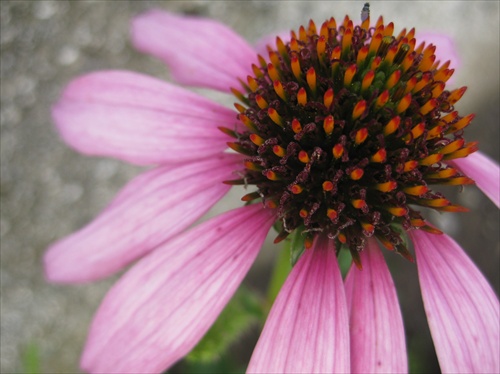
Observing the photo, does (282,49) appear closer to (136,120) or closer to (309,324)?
(136,120)

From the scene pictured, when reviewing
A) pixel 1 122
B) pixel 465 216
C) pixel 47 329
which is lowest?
pixel 465 216

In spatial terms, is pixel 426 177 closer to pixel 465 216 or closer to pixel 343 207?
pixel 343 207

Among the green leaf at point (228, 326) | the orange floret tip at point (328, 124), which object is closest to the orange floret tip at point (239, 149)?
the orange floret tip at point (328, 124)

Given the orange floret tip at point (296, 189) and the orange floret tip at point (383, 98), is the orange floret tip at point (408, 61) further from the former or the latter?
the orange floret tip at point (296, 189)

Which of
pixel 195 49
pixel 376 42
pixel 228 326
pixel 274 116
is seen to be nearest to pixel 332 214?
pixel 274 116

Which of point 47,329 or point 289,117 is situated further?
point 47,329

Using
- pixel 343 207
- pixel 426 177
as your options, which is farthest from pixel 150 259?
pixel 426 177
